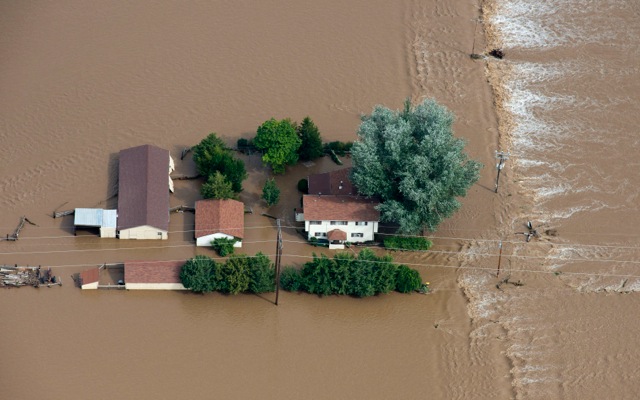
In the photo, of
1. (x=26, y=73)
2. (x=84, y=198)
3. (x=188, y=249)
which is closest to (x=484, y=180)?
(x=188, y=249)

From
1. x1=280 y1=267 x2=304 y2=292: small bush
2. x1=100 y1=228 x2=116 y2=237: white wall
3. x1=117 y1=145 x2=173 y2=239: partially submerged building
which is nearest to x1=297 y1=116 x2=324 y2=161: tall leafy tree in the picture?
x1=117 y1=145 x2=173 y2=239: partially submerged building

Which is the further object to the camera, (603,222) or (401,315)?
(603,222)

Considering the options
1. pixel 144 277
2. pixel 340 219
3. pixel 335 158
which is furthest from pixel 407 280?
pixel 144 277

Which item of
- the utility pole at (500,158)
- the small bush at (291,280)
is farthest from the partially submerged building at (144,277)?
the utility pole at (500,158)

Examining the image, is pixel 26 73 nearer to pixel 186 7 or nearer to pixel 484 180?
pixel 186 7

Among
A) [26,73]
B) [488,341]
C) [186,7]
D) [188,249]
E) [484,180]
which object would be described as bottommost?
[488,341]

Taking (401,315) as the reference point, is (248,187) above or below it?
above

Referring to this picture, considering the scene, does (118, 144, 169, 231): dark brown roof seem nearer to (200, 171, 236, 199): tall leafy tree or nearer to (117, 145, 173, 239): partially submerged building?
(117, 145, 173, 239): partially submerged building
